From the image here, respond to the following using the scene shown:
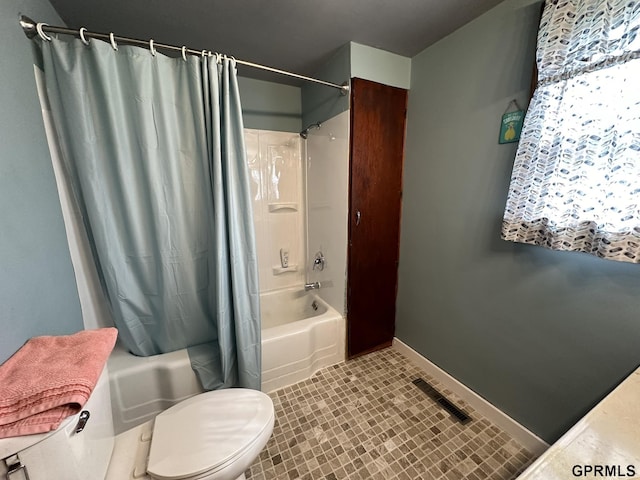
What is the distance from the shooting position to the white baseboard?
1.30m

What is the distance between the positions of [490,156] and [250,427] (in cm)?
177

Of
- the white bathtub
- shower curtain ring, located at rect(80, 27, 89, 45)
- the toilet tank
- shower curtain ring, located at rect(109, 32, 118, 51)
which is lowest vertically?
the white bathtub

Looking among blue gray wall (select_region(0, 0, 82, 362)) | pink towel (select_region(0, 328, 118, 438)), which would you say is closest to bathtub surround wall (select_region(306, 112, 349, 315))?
pink towel (select_region(0, 328, 118, 438))

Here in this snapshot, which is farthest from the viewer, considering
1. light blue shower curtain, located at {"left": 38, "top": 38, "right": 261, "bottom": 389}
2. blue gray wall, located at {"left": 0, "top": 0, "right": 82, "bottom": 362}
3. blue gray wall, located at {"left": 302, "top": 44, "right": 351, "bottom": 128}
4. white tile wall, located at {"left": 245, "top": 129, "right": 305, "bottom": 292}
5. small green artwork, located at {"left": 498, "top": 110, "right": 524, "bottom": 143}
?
white tile wall, located at {"left": 245, "top": 129, "right": 305, "bottom": 292}

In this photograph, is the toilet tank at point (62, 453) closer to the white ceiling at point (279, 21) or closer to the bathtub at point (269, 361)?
the bathtub at point (269, 361)

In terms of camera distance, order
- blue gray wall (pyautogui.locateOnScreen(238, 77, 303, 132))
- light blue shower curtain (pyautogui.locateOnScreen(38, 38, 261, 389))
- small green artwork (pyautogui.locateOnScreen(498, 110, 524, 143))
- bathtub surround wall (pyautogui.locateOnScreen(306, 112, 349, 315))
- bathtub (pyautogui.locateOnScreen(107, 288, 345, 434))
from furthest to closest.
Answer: blue gray wall (pyautogui.locateOnScreen(238, 77, 303, 132)) < bathtub surround wall (pyautogui.locateOnScreen(306, 112, 349, 315)) < bathtub (pyautogui.locateOnScreen(107, 288, 345, 434)) < small green artwork (pyautogui.locateOnScreen(498, 110, 524, 143)) < light blue shower curtain (pyautogui.locateOnScreen(38, 38, 261, 389))

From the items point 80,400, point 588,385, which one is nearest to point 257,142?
point 80,400

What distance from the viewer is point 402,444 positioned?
4.38 feet

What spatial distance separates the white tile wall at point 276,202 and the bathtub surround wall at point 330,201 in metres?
0.17

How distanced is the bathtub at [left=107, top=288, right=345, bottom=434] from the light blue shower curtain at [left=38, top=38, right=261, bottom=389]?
10cm

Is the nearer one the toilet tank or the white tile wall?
the toilet tank

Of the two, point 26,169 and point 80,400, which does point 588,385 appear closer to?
point 80,400

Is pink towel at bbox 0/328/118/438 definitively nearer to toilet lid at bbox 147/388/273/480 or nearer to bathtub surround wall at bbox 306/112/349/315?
toilet lid at bbox 147/388/273/480

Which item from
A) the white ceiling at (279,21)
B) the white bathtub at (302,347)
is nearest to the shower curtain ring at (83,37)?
the white ceiling at (279,21)
